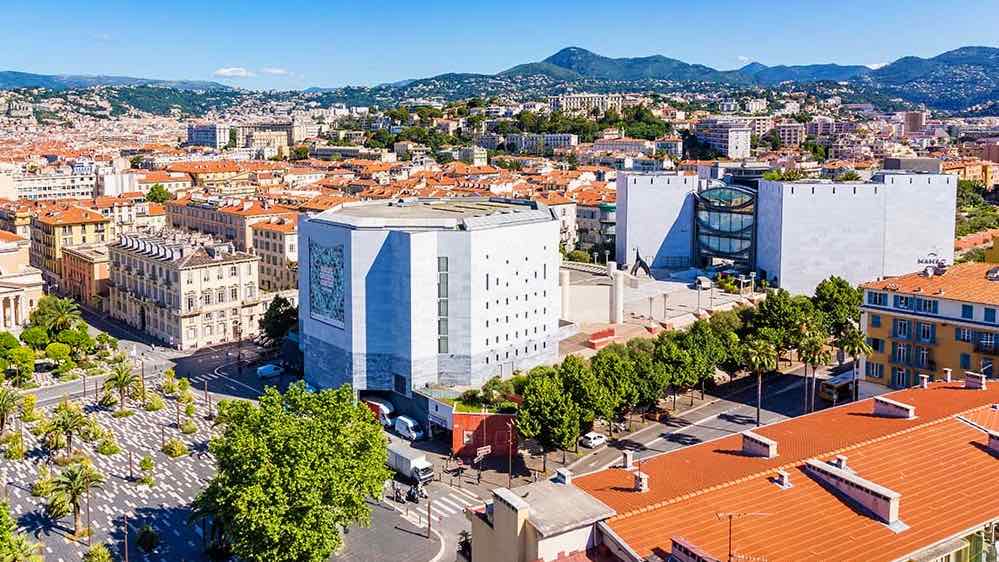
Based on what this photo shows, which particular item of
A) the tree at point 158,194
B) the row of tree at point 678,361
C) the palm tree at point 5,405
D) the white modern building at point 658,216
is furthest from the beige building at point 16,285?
the white modern building at point 658,216

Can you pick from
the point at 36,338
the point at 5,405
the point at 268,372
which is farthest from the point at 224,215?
the point at 5,405

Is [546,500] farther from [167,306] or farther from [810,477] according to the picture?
[167,306]

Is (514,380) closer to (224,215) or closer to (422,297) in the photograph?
(422,297)

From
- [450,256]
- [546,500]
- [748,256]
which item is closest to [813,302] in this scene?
[748,256]

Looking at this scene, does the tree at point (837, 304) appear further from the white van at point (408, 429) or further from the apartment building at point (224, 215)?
the apartment building at point (224, 215)

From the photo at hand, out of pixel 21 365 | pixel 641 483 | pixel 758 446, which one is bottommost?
pixel 21 365

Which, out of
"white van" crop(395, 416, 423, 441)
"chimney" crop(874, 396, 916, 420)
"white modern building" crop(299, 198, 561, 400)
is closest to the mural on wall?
"white modern building" crop(299, 198, 561, 400)

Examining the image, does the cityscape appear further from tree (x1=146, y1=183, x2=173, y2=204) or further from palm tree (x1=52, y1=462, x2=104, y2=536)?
tree (x1=146, y1=183, x2=173, y2=204)
